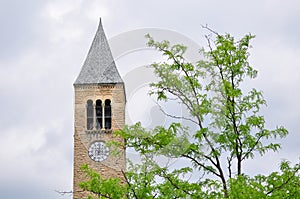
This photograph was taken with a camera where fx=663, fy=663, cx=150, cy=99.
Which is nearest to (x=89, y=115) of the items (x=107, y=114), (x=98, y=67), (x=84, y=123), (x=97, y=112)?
(x=97, y=112)

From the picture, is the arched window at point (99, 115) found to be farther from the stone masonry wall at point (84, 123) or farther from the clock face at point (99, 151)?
the clock face at point (99, 151)

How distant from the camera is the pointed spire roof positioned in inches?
1618

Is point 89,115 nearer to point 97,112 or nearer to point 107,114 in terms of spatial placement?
point 97,112

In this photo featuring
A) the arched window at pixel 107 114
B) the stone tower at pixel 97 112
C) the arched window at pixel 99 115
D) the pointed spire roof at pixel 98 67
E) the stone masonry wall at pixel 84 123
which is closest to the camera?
the stone masonry wall at pixel 84 123

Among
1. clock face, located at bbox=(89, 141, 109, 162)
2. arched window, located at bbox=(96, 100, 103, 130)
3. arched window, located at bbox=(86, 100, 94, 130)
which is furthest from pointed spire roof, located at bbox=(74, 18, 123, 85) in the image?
clock face, located at bbox=(89, 141, 109, 162)

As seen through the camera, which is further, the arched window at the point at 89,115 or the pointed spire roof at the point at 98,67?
the pointed spire roof at the point at 98,67

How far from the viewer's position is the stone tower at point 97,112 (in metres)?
38.7

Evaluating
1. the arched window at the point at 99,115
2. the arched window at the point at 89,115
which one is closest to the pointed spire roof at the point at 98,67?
the arched window at the point at 99,115

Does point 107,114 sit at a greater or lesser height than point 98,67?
lesser

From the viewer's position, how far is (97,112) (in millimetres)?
40312

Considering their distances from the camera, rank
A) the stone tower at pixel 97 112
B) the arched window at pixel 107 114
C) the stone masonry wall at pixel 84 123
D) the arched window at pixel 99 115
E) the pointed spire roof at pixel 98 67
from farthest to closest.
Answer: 1. the pointed spire roof at pixel 98 67
2. the arched window at pixel 107 114
3. the arched window at pixel 99 115
4. the stone tower at pixel 97 112
5. the stone masonry wall at pixel 84 123

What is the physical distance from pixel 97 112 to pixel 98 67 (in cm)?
359

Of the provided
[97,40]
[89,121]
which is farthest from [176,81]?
[97,40]

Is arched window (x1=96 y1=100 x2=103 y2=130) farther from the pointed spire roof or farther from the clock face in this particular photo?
the pointed spire roof
